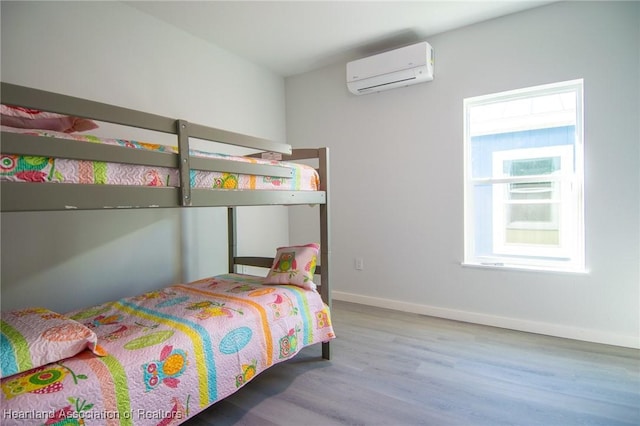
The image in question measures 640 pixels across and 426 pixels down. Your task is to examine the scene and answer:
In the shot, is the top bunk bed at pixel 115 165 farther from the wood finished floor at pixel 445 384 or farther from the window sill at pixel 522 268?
the window sill at pixel 522 268

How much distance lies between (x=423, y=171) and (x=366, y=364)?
1713mm

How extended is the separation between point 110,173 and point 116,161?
5cm

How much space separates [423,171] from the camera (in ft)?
9.56

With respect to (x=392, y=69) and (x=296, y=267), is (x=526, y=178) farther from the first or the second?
(x=296, y=267)

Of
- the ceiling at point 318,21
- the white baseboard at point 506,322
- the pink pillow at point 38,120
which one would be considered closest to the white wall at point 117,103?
the ceiling at point 318,21

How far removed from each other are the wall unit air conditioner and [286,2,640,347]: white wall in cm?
14

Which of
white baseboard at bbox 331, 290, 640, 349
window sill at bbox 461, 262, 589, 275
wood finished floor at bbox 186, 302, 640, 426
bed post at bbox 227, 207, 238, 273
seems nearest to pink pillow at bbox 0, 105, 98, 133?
bed post at bbox 227, 207, 238, 273

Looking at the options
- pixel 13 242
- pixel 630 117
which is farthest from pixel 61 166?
pixel 630 117

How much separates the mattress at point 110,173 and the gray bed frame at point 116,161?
29 millimetres

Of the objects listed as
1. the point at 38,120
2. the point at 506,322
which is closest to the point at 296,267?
the point at 38,120

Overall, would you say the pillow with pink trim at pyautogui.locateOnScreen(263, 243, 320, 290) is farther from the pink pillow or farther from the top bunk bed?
the pink pillow

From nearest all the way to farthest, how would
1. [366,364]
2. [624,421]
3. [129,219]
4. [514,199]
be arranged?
[624,421] < [366,364] < [129,219] < [514,199]

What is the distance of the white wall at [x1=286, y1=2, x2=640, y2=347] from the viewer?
219 centimetres

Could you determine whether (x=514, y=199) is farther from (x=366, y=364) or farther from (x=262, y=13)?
(x=262, y=13)
